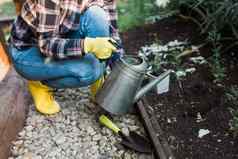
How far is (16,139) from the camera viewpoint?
3.14 meters

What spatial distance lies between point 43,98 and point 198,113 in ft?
3.36

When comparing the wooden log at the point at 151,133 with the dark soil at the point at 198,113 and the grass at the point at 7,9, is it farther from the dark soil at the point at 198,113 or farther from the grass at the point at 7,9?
the grass at the point at 7,9

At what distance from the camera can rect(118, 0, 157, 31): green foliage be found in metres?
4.67

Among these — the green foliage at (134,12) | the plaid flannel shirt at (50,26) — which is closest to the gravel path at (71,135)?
the plaid flannel shirt at (50,26)

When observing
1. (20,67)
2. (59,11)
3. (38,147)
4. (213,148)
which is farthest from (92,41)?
(213,148)

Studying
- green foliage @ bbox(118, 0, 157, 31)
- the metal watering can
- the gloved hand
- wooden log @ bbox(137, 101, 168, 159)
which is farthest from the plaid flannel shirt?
green foliage @ bbox(118, 0, 157, 31)

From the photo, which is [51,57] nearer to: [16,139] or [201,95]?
[16,139]

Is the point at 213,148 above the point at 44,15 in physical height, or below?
below

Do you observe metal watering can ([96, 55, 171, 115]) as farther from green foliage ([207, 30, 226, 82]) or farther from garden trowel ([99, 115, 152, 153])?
green foliage ([207, 30, 226, 82])

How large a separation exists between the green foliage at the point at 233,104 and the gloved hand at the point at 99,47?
93 cm

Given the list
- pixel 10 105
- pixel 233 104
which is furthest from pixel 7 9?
pixel 233 104

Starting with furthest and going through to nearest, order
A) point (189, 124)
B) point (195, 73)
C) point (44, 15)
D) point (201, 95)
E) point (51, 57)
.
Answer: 1. point (195, 73)
2. point (201, 95)
3. point (189, 124)
4. point (51, 57)
5. point (44, 15)

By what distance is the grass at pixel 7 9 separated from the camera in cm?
494

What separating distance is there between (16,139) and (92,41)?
84 cm
